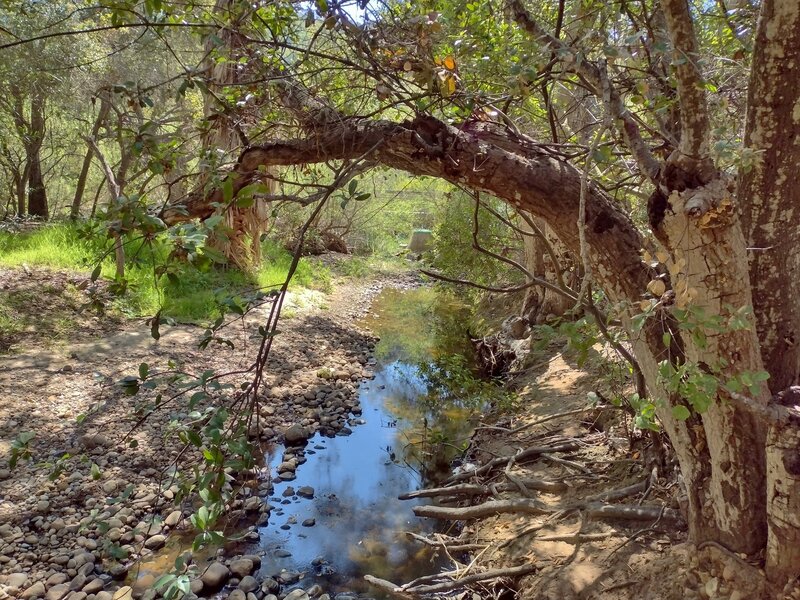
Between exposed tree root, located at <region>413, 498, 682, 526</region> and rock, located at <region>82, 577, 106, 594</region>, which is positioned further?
Result: rock, located at <region>82, 577, 106, 594</region>

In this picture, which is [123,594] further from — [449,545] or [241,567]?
[449,545]

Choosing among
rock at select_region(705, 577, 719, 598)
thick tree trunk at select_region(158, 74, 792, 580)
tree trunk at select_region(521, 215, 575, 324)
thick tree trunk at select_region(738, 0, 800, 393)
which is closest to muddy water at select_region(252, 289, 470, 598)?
tree trunk at select_region(521, 215, 575, 324)

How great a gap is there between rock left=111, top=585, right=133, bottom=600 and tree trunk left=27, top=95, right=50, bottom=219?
10.5 m

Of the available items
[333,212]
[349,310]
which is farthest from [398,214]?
[349,310]

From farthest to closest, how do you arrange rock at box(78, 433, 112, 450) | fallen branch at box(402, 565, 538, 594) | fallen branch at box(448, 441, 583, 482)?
rock at box(78, 433, 112, 450) → fallen branch at box(448, 441, 583, 482) → fallen branch at box(402, 565, 538, 594)

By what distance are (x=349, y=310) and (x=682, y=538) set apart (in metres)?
8.93

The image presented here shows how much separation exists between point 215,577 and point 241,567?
0.66 ft

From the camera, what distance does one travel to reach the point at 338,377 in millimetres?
7766

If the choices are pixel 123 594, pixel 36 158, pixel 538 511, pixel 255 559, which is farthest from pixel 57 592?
pixel 36 158

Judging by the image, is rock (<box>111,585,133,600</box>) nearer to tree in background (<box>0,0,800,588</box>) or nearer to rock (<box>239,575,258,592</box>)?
rock (<box>239,575,258,592</box>)

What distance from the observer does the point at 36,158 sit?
12195 mm

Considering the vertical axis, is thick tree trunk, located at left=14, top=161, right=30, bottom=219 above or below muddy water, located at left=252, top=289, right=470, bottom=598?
above

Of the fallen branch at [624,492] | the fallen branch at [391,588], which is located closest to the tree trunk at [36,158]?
the fallen branch at [391,588]

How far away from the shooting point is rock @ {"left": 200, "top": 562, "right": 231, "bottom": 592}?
3756mm
